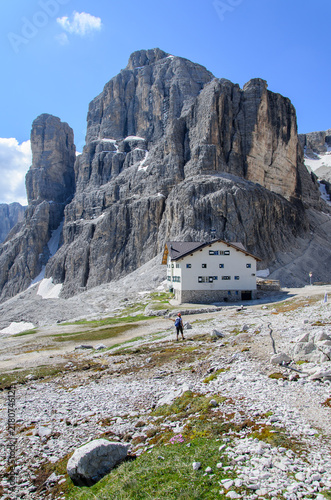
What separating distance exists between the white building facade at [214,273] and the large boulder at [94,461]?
146ft

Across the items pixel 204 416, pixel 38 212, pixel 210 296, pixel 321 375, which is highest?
pixel 38 212

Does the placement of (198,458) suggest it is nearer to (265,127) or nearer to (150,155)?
(265,127)

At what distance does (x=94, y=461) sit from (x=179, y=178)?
361 ft

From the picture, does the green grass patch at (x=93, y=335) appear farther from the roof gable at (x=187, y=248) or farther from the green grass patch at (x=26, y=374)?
the roof gable at (x=187, y=248)

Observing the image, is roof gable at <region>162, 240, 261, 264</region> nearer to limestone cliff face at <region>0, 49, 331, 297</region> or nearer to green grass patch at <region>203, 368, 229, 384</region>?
limestone cliff face at <region>0, 49, 331, 297</region>

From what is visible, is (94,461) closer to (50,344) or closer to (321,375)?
(321,375)

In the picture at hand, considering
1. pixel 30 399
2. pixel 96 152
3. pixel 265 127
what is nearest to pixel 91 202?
pixel 96 152

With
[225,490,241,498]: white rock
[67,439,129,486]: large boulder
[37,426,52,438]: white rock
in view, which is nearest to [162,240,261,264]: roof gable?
[37,426,52,438]: white rock

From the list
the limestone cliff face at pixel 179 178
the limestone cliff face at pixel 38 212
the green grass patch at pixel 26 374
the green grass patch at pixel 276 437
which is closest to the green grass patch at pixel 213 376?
the green grass patch at pixel 276 437

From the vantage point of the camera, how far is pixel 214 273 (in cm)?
5466

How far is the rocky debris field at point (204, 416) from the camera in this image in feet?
25.2

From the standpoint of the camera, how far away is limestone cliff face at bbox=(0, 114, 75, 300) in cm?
16362

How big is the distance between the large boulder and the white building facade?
44366mm

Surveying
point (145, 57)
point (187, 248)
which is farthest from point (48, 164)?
point (187, 248)
